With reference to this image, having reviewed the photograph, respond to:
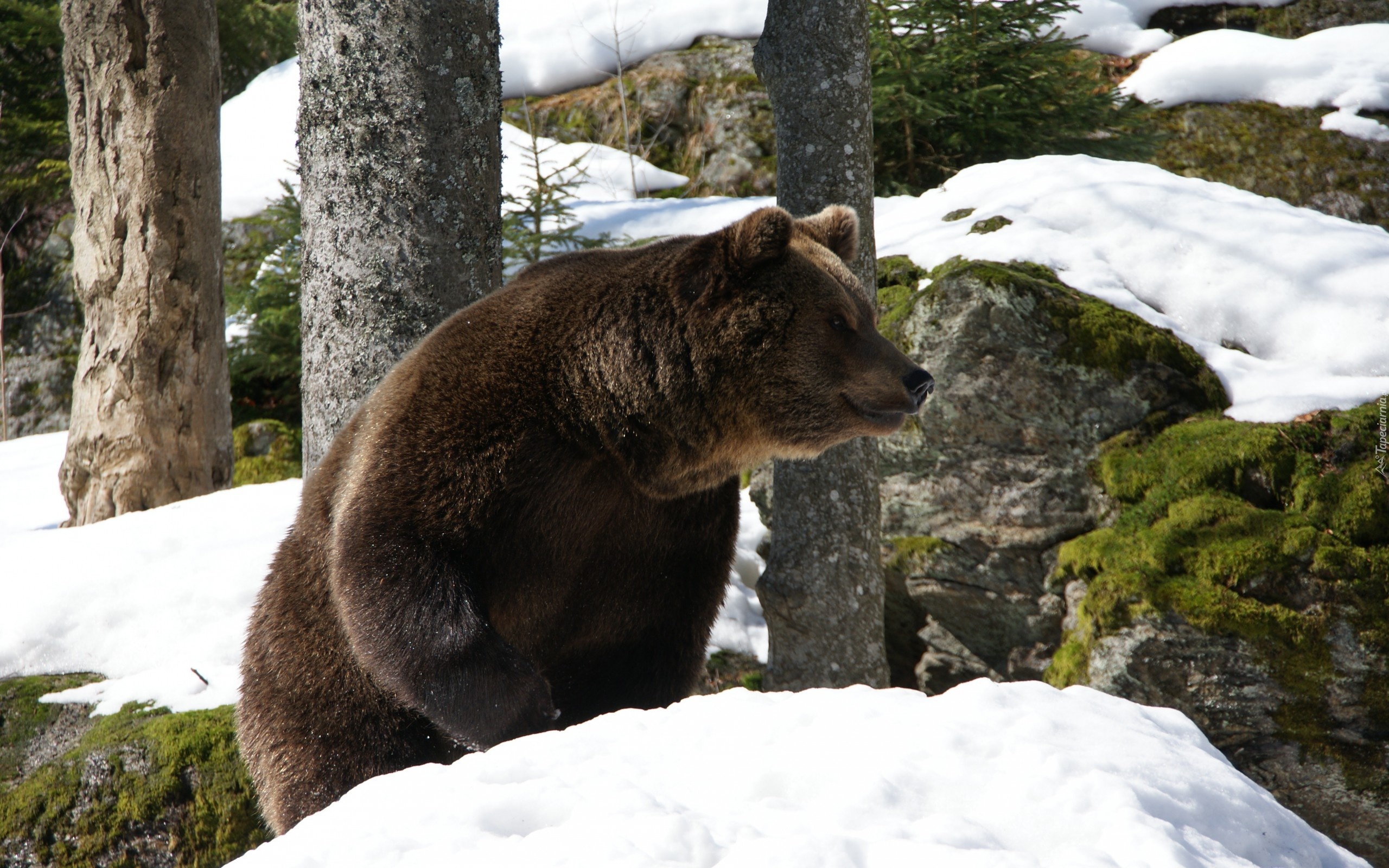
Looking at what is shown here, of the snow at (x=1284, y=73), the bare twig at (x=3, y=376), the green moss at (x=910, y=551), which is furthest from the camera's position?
the bare twig at (x=3, y=376)

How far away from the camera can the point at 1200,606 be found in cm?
411

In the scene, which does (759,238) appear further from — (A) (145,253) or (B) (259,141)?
(B) (259,141)

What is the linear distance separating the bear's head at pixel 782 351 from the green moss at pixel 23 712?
3.55 meters

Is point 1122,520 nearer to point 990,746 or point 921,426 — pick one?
point 921,426

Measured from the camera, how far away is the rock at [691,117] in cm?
1248

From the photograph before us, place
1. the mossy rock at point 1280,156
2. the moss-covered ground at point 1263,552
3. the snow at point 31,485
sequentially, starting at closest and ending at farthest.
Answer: the moss-covered ground at point 1263,552
the snow at point 31,485
the mossy rock at point 1280,156

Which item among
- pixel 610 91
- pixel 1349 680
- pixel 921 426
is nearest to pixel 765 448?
pixel 921 426

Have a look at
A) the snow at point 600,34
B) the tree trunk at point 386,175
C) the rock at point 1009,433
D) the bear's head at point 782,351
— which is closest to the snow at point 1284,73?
the snow at point 600,34

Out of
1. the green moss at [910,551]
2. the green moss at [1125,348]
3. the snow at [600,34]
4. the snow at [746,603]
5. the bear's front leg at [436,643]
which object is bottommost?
the snow at [746,603]

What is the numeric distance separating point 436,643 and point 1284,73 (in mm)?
10970

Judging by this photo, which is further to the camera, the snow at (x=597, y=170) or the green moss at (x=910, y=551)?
the snow at (x=597, y=170)

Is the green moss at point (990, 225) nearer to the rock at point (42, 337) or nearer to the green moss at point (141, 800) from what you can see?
the green moss at point (141, 800)

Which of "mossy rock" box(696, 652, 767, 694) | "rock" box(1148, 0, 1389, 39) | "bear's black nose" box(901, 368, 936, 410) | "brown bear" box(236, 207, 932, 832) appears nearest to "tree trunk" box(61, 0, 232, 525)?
"mossy rock" box(696, 652, 767, 694)

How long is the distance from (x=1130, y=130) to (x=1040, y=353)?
5.61m
